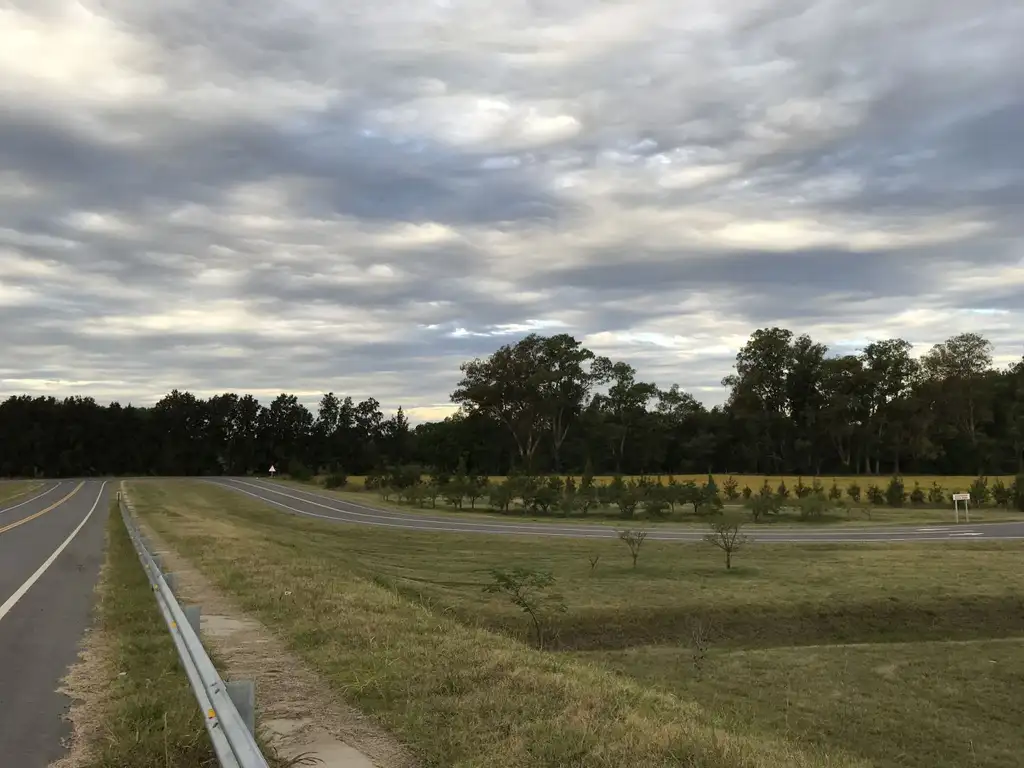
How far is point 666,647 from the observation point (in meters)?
18.2

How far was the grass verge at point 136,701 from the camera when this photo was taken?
545cm

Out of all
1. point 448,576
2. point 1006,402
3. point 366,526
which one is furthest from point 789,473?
point 448,576

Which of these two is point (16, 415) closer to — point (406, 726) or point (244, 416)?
point (244, 416)

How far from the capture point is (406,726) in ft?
19.6

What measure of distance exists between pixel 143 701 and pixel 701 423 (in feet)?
347

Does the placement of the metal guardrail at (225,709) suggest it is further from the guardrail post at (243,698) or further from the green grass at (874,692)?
the green grass at (874,692)

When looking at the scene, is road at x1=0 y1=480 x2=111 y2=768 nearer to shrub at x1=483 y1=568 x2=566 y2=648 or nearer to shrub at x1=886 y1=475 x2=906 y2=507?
shrub at x1=483 y1=568 x2=566 y2=648

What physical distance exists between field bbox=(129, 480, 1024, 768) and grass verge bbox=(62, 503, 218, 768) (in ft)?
4.29

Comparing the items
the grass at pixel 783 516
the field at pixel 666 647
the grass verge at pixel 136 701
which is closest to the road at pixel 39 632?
the grass verge at pixel 136 701

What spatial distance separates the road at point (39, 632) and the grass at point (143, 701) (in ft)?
1.13

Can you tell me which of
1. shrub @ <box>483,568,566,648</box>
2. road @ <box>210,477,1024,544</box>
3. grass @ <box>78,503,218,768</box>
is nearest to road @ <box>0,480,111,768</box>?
grass @ <box>78,503,218,768</box>

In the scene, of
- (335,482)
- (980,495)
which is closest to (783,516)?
(980,495)

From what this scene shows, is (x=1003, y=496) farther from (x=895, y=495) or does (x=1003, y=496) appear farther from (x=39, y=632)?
(x=39, y=632)

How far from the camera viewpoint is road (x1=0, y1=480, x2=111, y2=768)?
20.1 feet
